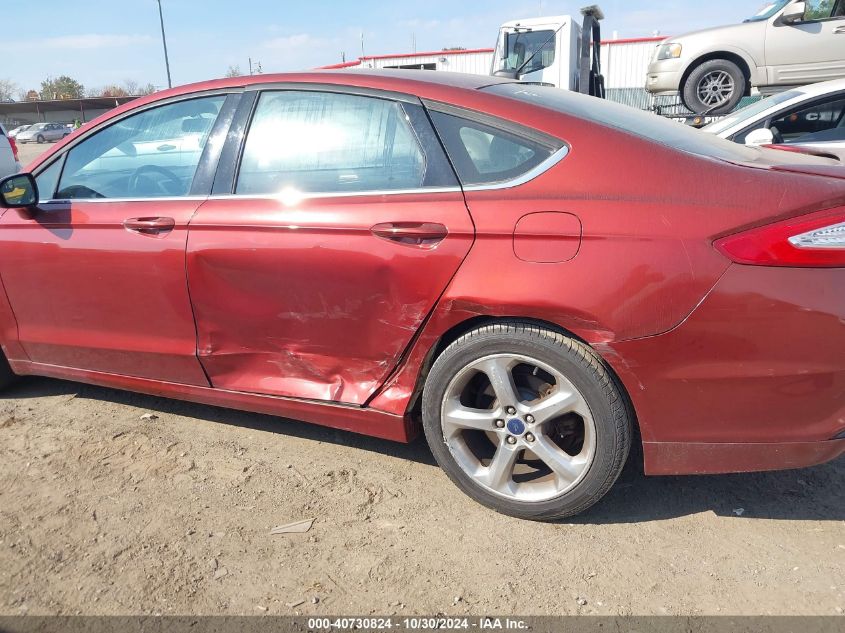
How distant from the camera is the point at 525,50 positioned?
13820 millimetres

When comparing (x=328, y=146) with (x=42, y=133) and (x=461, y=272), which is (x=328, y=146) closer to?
(x=461, y=272)

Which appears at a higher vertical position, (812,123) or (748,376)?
(812,123)

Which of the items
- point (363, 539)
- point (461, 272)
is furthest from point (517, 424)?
point (363, 539)

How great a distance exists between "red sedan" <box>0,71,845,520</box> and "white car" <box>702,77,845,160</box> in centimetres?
346

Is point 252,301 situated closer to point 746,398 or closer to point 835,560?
point 746,398

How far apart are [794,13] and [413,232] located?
30.6 ft

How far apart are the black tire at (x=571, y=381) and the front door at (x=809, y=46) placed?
922cm

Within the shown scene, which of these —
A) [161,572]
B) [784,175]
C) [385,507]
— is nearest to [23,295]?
[161,572]

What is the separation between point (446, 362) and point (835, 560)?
1465 mm

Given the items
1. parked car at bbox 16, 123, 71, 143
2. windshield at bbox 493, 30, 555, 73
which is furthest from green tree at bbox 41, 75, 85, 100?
windshield at bbox 493, 30, 555, 73

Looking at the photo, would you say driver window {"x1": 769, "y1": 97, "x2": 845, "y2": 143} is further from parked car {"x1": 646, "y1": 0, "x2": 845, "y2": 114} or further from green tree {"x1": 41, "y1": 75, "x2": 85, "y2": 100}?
green tree {"x1": 41, "y1": 75, "x2": 85, "y2": 100}

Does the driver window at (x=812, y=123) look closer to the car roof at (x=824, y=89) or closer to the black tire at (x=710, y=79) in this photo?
the car roof at (x=824, y=89)

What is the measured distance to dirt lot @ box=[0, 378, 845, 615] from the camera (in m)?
2.20

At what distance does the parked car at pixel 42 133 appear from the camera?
153 ft
